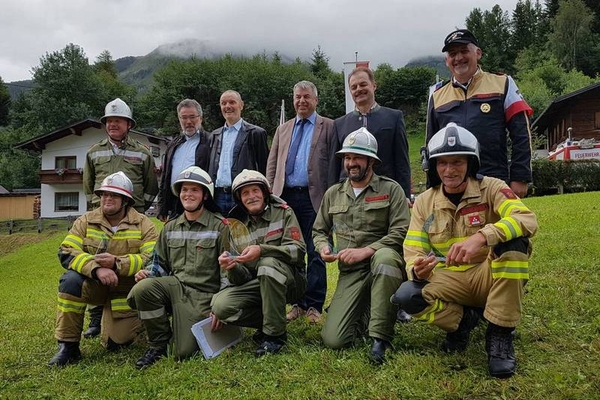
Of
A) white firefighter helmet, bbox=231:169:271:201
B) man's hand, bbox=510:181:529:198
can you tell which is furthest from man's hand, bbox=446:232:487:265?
white firefighter helmet, bbox=231:169:271:201

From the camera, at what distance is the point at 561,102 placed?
30.6 metres

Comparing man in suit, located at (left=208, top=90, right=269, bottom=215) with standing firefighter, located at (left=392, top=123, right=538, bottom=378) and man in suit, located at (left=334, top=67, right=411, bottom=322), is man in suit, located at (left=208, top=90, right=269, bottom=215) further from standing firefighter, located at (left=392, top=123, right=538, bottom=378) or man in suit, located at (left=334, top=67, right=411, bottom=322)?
standing firefighter, located at (left=392, top=123, right=538, bottom=378)

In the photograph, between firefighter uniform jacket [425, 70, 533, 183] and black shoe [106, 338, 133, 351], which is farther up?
firefighter uniform jacket [425, 70, 533, 183]

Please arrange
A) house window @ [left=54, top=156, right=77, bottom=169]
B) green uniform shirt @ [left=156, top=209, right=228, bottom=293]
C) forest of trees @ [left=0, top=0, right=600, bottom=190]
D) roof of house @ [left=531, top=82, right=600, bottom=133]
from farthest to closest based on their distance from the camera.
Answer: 1. forest of trees @ [left=0, top=0, right=600, bottom=190]
2. house window @ [left=54, top=156, right=77, bottom=169]
3. roof of house @ [left=531, top=82, right=600, bottom=133]
4. green uniform shirt @ [left=156, top=209, right=228, bottom=293]

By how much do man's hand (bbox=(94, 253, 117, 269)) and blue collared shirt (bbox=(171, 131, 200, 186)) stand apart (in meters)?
1.41

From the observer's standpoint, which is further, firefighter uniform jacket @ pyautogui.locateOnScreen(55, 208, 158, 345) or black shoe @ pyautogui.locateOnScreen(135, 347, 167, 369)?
firefighter uniform jacket @ pyautogui.locateOnScreen(55, 208, 158, 345)

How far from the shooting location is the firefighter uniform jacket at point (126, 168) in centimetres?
552

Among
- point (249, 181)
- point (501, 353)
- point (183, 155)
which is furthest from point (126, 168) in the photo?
point (501, 353)

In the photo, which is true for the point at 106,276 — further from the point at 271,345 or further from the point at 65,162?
the point at 65,162

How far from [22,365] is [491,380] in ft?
13.1

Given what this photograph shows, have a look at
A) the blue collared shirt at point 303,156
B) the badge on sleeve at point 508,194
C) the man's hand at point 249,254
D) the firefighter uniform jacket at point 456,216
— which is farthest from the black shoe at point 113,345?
the badge on sleeve at point 508,194

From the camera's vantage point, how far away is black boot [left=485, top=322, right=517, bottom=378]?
3.08 m

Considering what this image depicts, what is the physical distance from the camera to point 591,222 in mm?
8508

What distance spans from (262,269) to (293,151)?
1.65m
